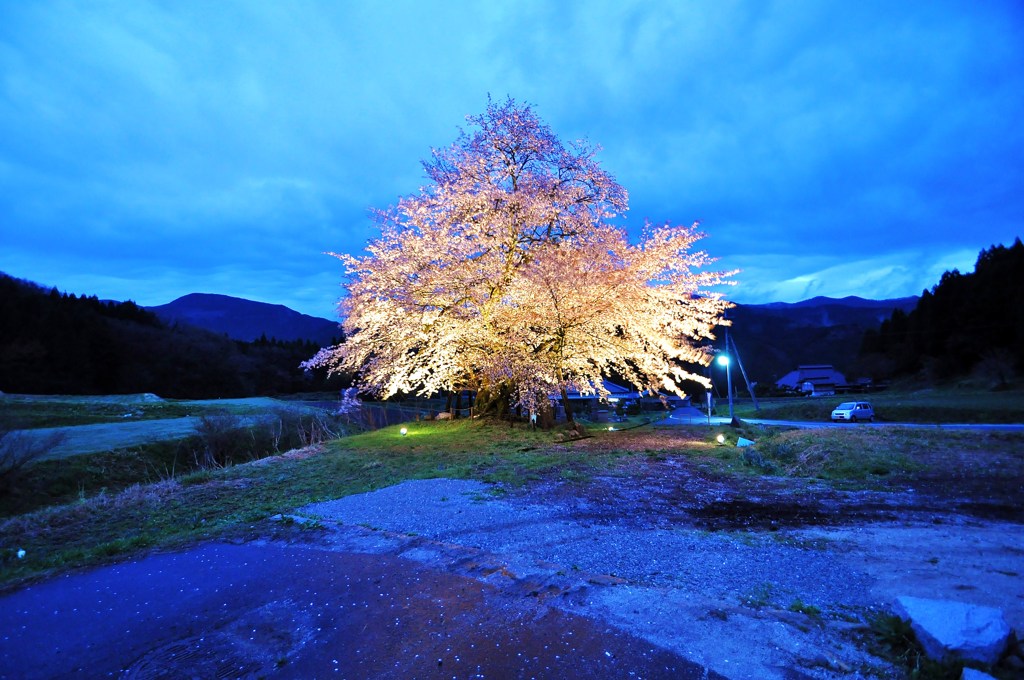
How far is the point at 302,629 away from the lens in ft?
12.0

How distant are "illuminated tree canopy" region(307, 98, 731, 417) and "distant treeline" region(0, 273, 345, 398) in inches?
1468

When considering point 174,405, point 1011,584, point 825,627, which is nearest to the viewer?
point 825,627

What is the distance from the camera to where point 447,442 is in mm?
14289

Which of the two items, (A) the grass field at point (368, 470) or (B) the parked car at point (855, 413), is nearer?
(A) the grass field at point (368, 470)

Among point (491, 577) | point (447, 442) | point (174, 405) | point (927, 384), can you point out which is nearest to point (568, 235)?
point (447, 442)

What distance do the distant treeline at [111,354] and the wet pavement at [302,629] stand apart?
46.2m

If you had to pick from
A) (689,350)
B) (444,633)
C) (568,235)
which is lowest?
(444,633)

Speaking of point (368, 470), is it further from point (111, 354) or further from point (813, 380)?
point (813, 380)

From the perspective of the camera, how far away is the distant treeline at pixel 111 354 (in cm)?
3950

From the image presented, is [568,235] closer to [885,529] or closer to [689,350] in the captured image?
[689,350]

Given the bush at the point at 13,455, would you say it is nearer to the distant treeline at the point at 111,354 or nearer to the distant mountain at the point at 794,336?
the distant treeline at the point at 111,354

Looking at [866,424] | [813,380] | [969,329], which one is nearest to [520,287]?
[866,424]

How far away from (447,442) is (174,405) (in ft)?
78.2

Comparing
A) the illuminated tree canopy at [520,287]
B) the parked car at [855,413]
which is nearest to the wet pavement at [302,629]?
the illuminated tree canopy at [520,287]
